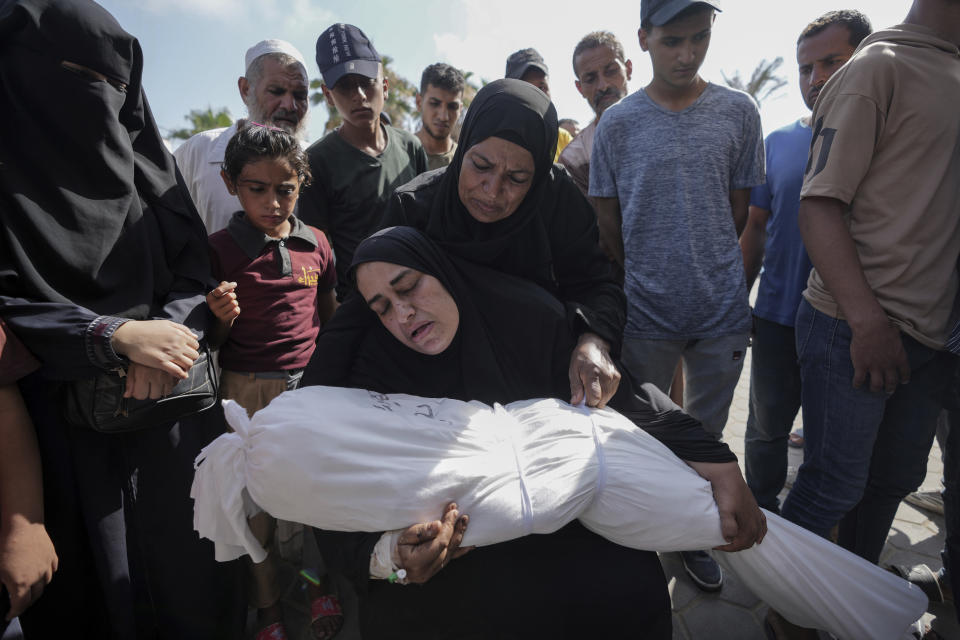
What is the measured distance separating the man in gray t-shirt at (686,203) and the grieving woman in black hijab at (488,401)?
70 cm

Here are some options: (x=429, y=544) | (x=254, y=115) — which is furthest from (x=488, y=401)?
(x=254, y=115)

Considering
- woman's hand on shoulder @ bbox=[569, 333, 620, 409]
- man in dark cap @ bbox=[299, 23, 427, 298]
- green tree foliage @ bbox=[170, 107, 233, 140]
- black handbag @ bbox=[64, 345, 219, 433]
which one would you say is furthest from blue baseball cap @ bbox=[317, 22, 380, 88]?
green tree foliage @ bbox=[170, 107, 233, 140]

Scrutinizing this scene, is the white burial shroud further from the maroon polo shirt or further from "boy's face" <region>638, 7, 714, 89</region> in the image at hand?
"boy's face" <region>638, 7, 714, 89</region>

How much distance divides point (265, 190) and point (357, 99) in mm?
1065

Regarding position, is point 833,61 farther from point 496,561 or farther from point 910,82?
point 496,561

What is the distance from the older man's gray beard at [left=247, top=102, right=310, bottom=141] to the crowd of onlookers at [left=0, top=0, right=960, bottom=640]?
81 cm

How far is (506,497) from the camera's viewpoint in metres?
1.21

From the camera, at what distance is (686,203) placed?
7.30 ft

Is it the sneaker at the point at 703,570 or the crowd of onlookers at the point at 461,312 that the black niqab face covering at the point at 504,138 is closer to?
the crowd of onlookers at the point at 461,312

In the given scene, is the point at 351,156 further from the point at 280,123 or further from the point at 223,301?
the point at 223,301

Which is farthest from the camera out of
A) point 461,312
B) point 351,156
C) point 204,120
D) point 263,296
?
point 204,120

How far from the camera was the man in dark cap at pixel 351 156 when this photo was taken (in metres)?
2.77

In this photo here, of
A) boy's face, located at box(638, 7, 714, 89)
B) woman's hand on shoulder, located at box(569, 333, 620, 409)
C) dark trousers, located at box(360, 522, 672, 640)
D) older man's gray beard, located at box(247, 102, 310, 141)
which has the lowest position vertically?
dark trousers, located at box(360, 522, 672, 640)

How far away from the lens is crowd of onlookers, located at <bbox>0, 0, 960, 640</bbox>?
1.40 m
